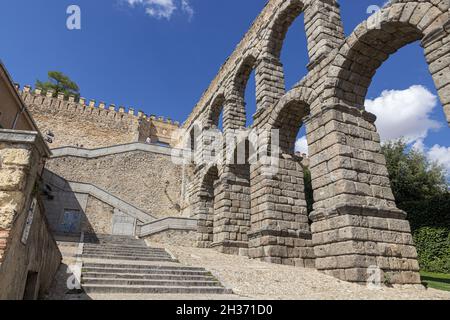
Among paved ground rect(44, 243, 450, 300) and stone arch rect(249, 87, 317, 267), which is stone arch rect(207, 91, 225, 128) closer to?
stone arch rect(249, 87, 317, 267)

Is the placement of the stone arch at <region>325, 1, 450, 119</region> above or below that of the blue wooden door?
above

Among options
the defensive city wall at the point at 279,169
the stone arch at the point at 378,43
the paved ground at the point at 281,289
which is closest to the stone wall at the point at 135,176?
the defensive city wall at the point at 279,169

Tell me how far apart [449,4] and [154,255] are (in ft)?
32.6

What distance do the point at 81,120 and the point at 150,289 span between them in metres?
27.7

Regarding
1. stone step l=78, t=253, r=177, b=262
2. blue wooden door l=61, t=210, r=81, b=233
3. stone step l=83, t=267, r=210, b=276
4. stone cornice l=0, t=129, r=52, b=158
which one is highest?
blue wooden door l=61, t=210, r=81, b=233

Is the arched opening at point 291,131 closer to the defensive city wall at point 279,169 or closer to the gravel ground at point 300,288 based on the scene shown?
the defensive city wall at point 279,169

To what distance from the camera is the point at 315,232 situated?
7.70 m

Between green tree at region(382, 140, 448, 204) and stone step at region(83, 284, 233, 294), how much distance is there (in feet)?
53.4

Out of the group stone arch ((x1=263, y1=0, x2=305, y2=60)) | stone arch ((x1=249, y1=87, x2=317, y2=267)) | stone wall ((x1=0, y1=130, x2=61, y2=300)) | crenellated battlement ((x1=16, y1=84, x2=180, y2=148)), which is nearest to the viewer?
stone wall ((x1=0, y1=130, x2=61, y2=300))

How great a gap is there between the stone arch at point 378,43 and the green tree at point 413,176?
41.0 ft

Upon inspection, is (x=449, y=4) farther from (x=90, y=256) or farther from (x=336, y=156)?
(x=90, y=256)

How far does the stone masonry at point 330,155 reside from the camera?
665 cm

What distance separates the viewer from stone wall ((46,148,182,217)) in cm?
1884

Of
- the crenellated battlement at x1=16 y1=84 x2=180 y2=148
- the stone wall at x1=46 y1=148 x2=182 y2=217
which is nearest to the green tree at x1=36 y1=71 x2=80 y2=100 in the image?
the crenellated battlement at x1=16 y1=84 x2=180 y2=148
